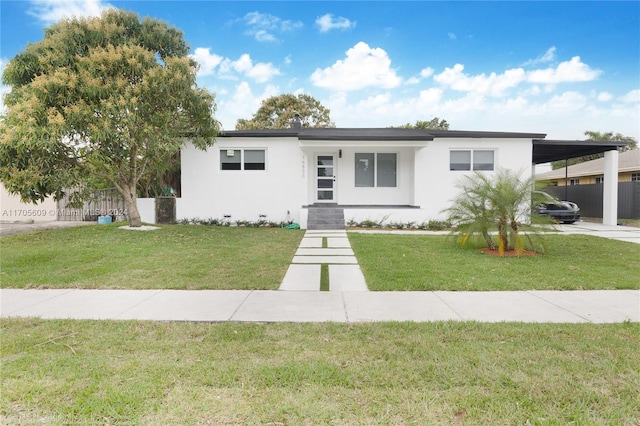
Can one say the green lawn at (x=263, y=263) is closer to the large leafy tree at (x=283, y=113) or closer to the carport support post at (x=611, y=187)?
the carport support post at (x=611, y=187)

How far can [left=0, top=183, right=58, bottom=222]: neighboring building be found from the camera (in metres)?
15.0

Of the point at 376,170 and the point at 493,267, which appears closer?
the point at 493,267

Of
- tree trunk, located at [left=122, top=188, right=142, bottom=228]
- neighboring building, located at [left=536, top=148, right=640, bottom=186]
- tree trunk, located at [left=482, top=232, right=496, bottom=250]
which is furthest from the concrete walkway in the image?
neighboring building, located at [left=536, top=148, right=640, bottom=186]

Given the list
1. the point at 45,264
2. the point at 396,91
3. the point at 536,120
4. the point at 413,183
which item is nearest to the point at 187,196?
the point at 45,264

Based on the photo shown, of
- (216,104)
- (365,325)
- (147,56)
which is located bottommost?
(365,325)

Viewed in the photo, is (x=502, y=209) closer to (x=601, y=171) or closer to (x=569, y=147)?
(x=569, y=147)

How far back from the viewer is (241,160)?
12805mm

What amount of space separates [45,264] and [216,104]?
21.6 ft

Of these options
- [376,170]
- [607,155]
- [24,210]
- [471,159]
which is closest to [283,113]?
[376,170]

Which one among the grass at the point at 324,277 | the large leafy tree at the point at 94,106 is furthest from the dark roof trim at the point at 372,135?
the grass at the point at 324,277

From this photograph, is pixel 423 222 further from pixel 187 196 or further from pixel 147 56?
pixel 147 56

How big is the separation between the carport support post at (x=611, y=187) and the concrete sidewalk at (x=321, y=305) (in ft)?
37.5

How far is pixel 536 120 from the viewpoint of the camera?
18250 millimetres

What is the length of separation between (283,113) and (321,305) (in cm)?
2759
